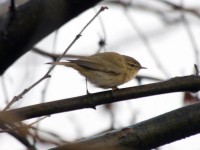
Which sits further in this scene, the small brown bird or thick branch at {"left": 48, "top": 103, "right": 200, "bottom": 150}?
the small brown bird

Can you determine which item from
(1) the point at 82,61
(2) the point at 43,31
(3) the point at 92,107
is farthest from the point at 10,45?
(3) the point at 92,107

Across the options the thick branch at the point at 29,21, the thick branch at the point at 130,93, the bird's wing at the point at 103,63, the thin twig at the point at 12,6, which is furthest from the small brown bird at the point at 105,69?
the thick branch at the point at 130,93

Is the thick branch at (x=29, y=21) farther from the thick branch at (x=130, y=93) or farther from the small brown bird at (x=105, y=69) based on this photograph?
the thick branch at (x=130, y=93)

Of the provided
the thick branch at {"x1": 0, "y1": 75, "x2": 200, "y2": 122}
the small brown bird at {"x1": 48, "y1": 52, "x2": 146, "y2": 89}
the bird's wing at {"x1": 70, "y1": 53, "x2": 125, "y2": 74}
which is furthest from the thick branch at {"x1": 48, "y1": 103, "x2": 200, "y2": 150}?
the bird's wing at {"x1": 70, "y1": 53, "x2": 125, "y2": 74}

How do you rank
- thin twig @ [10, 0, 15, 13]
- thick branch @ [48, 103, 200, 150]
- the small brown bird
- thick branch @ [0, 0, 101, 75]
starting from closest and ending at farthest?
thick branch @ [48, 103, 200, 150] → thin twig @ [10, 0, 15, 13] → thick branch @ [0, 0, 101, 75] → the small brown bird

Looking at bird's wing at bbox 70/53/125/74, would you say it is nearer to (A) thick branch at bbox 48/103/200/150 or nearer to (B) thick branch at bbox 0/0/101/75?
(B) thick branch at bbox 0/0/101/75

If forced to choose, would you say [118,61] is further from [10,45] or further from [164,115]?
[164,115]

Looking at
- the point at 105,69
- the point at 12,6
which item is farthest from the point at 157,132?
the point at 105,69
